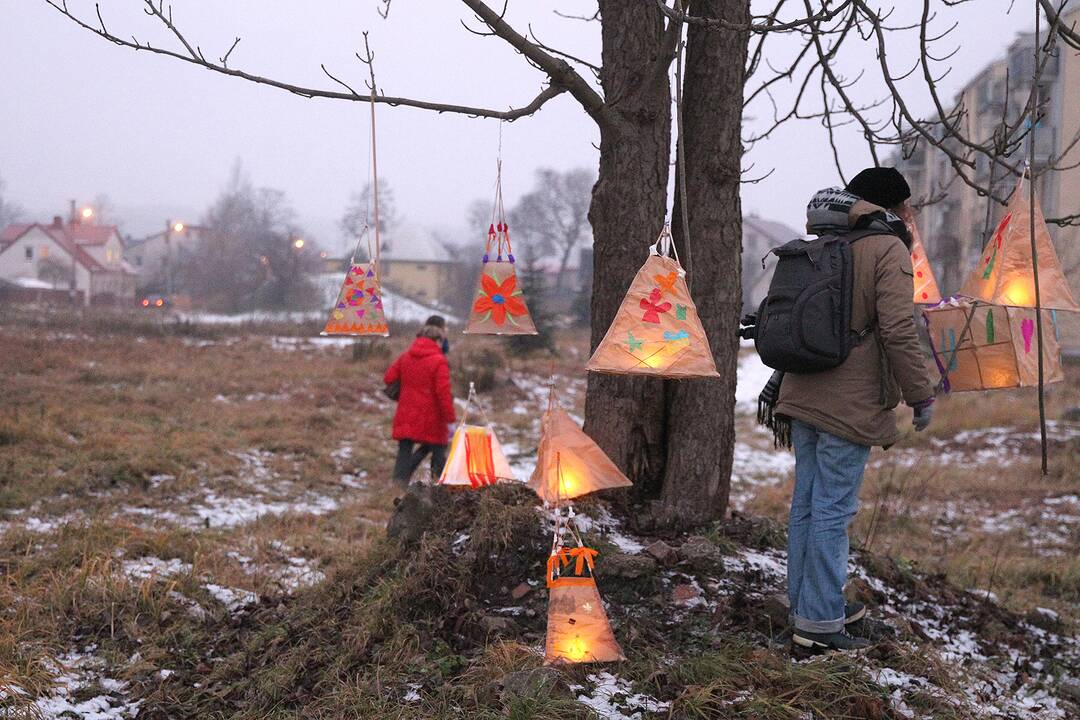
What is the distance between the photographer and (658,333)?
3.45 m

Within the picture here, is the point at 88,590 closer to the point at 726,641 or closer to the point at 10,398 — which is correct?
the point at 726,641

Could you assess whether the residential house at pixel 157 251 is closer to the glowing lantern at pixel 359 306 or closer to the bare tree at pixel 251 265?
the bare tree at pixel 251 265

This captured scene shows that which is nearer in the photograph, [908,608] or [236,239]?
[908,608]

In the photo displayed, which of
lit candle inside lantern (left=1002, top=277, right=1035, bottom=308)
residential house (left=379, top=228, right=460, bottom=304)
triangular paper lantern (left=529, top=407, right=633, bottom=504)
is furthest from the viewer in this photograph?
residential house (left=379, top=228, right=460, bottom=304)

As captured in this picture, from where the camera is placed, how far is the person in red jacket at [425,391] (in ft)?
25.5

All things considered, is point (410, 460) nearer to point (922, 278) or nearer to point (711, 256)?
point (711, 256)

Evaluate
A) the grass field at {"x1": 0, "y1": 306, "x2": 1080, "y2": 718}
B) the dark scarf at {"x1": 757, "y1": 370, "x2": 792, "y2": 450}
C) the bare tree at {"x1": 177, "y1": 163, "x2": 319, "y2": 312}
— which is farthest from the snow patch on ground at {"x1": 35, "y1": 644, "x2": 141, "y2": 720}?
the bare tree at {"x1": 177, "y1": 163, "x2": 319, "y2": 312}

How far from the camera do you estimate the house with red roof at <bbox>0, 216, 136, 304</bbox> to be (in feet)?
161

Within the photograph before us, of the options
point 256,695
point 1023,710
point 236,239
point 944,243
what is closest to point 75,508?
point 256,695

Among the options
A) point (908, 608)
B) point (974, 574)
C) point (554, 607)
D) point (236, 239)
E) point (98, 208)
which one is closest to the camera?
point (554, 607)

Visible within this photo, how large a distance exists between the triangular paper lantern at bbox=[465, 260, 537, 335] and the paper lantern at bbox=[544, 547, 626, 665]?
73.4 inches

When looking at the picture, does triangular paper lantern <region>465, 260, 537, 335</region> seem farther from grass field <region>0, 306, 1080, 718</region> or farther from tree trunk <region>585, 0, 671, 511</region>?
grass field <region>0, 306, 1080, 718</region>

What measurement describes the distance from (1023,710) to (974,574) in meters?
2.64

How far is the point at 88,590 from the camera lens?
4629 millimetres
